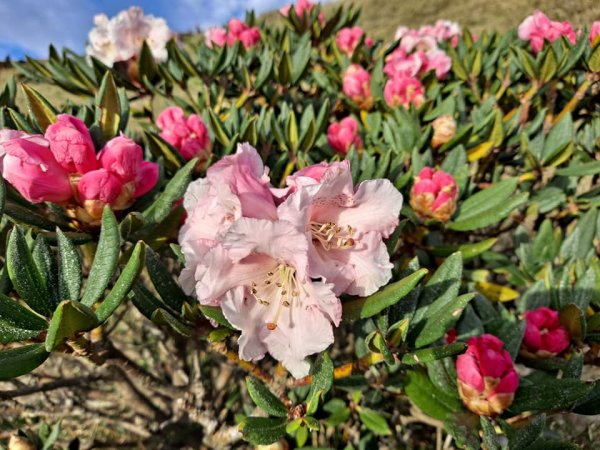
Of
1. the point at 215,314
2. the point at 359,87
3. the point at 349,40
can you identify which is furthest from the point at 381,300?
the point at 349,40

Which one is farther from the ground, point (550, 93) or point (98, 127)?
point (98, 127)

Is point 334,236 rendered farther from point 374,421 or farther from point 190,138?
point 374,421

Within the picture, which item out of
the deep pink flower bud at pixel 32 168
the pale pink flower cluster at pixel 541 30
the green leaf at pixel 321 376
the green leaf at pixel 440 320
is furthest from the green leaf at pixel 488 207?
the pale pink flower cluster at pixel 541 30

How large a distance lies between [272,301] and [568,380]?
58 centimetres

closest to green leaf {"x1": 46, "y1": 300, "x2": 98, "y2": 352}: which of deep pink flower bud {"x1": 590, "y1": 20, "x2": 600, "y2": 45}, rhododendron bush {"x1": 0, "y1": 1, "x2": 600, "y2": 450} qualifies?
rhododendron bush {"x1": 0, "y1": 1, "x2": 600, "y2": 450}

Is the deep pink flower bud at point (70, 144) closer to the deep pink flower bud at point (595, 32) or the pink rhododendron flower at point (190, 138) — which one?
the pink rhododendron flower at point (190, 138)

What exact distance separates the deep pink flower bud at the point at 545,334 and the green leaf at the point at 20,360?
1018 millimetres

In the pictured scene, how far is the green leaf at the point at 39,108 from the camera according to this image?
940mm

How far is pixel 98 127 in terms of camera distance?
98 centimetres

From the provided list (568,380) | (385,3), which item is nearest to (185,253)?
(568,380)

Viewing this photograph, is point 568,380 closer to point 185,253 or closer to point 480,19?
point 185,253

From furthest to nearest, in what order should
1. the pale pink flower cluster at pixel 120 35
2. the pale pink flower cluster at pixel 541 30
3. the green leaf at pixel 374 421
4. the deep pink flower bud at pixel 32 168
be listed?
the pale pink flower cluster at pixel 541 30
the pale pink flower cluster at pixel 120 35
the green leaf at pixel 374 421
the deep pink flower bud at pixel 32 168

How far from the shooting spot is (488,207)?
120 cm

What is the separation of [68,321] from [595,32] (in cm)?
191
